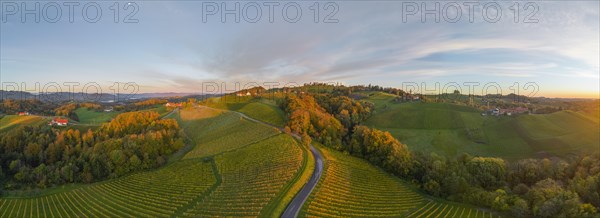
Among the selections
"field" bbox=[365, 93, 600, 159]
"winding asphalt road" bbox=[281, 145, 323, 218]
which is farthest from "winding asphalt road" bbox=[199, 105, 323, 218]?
"field" bbox=[365, 93, 600, 159]

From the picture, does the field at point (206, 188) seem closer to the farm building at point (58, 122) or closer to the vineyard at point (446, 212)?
the vineyard at point (446, 212)

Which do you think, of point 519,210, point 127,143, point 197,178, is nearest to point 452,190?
point 519,210

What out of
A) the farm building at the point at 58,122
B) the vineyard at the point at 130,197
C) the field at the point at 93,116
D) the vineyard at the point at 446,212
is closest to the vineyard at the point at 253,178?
the vineyard at the point at 130,197

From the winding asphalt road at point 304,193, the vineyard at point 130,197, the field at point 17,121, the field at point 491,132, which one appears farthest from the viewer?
the field at point 17,121

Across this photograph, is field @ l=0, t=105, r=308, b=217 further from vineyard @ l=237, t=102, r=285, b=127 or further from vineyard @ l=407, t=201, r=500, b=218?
vineyard @ l=407, t=201, r=500, b=218

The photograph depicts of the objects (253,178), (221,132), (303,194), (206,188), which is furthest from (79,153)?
(303,194)

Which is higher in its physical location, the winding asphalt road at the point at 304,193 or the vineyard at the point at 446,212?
the winding asphalt road at the point at 304,193

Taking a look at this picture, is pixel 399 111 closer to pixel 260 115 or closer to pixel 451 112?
pixel 451 112
